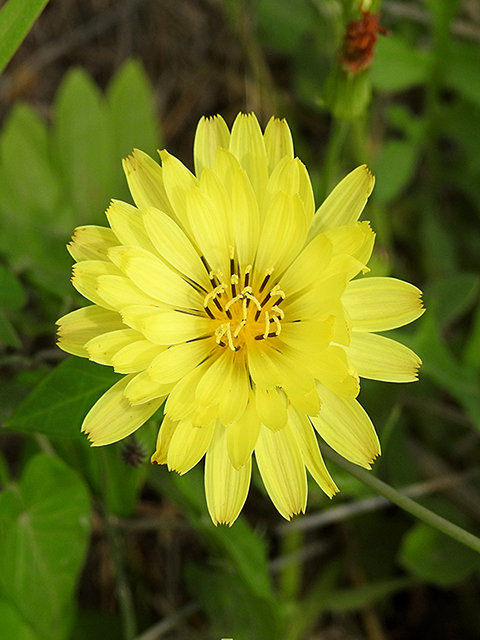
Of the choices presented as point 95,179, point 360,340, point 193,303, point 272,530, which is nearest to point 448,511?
point 272,530

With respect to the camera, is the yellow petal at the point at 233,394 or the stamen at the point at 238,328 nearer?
the yellow petal at the point at 233,394

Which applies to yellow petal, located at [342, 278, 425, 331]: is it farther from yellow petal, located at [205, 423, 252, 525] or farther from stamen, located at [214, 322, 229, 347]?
yellow petal, located at [205, 423, 252, 525]

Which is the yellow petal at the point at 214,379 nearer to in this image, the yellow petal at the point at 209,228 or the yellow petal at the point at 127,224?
the yellow petal at the point at 209,228

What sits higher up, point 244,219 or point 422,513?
point 244,219

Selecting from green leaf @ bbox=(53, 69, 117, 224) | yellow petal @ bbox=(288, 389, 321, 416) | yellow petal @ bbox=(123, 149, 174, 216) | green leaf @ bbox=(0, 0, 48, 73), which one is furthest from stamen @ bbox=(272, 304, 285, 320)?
green leaf @ bbox=(53, 69, 117, 224)

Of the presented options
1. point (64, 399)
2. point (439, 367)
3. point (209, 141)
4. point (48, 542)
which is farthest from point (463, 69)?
point (48, 542)

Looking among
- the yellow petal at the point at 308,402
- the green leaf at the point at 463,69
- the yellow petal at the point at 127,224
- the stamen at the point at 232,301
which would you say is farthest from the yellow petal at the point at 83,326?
the green leaf at the point at 463,69

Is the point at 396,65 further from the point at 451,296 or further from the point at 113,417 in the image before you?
the point at 113,417
